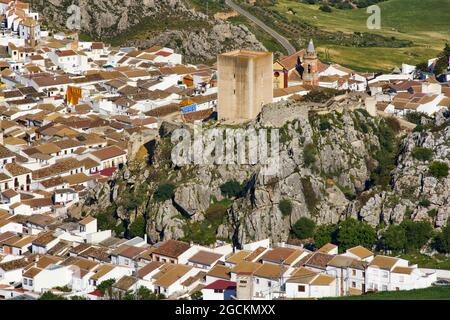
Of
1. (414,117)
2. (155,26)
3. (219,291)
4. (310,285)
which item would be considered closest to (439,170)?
(414,117)

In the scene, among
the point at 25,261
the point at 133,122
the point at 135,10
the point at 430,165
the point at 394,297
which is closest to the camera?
the point at 394,297

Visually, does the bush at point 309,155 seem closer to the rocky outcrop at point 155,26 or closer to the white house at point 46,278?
the white house at point 46,278

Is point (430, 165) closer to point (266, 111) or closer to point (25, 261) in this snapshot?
point (266, 111)

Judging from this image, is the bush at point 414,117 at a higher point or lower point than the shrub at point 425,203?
higher

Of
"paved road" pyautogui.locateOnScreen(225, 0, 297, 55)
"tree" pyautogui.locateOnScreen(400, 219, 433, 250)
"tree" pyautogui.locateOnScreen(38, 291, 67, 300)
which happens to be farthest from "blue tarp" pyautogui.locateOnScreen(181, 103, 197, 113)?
"paved road" pyautogui.locateOnScreen(225, 0, 297, 55)

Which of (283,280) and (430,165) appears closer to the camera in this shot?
(283,280)

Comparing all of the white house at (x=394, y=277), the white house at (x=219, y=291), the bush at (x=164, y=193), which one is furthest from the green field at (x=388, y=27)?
the white house at (x=219, y=291)

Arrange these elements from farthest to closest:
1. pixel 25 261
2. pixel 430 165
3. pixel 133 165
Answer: pixel 133 165, pixel 430 165, pixel 25 261

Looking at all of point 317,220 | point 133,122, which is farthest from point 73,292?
point 133,122
